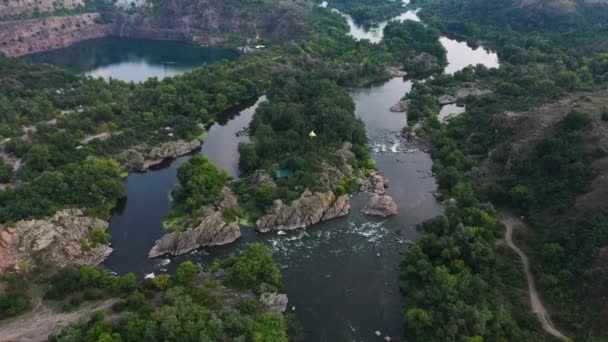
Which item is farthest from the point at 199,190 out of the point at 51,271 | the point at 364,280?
the point at 364,280

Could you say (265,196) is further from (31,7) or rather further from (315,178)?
(31,7)

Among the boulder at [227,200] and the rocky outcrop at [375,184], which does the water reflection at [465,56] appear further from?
the boulder at [227,200]

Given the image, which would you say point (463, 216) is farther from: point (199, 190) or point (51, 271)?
point (51, 271)

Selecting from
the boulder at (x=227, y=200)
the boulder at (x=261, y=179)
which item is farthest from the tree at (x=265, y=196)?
the boulder at (x=261, y=179)

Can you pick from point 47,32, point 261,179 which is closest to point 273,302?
point 261,179

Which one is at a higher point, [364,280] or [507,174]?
[507,174]

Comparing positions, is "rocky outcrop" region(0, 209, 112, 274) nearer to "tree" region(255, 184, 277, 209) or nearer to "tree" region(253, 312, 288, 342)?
"tree" region(255, 184, 277, 209)
